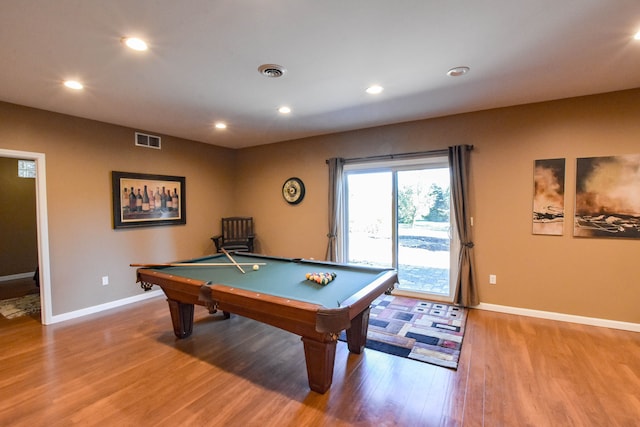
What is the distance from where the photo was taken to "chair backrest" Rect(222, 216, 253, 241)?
556cm

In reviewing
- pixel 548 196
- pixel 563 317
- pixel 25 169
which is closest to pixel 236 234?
pixel 25 169

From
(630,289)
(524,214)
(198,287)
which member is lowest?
(630,289)

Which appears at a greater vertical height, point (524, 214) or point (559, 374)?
point (524, 214)

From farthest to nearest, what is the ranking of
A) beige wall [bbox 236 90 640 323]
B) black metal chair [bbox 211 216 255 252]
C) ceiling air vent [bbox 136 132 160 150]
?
black metal chair [bbox 211 216 255 252], ceiling air vent [bbox 136 132 160 150], beige wall [bbox 236 90 640 323]

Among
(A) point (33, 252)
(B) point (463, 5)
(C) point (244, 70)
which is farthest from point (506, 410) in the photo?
(A) point (33, 252)

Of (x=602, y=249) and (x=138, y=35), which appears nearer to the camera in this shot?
(x=138, y=35)

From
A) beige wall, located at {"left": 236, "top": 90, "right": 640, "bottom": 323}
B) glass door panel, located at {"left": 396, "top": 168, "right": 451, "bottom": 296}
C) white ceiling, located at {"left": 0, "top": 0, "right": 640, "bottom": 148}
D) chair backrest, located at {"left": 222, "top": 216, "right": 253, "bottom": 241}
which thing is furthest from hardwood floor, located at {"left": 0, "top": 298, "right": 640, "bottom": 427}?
white ceiling, located at {"left": 0, "top": 0, "right": 640, "bottom": 148}

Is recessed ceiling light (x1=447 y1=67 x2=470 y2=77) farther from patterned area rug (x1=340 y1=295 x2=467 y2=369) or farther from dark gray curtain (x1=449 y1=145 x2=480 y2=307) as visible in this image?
patterned area rug (x1=340 y1=295 x2=467 y2=369)

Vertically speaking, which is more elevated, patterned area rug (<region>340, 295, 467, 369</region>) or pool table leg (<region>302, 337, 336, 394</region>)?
pool table leg (<region>302, 337, 336, 394</region>)

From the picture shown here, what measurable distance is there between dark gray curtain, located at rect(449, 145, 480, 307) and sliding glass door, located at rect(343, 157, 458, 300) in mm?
182

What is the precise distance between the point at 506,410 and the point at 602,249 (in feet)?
8.01

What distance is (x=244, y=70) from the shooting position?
252 cm

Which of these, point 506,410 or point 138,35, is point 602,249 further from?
point 138,35

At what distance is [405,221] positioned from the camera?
438cm
